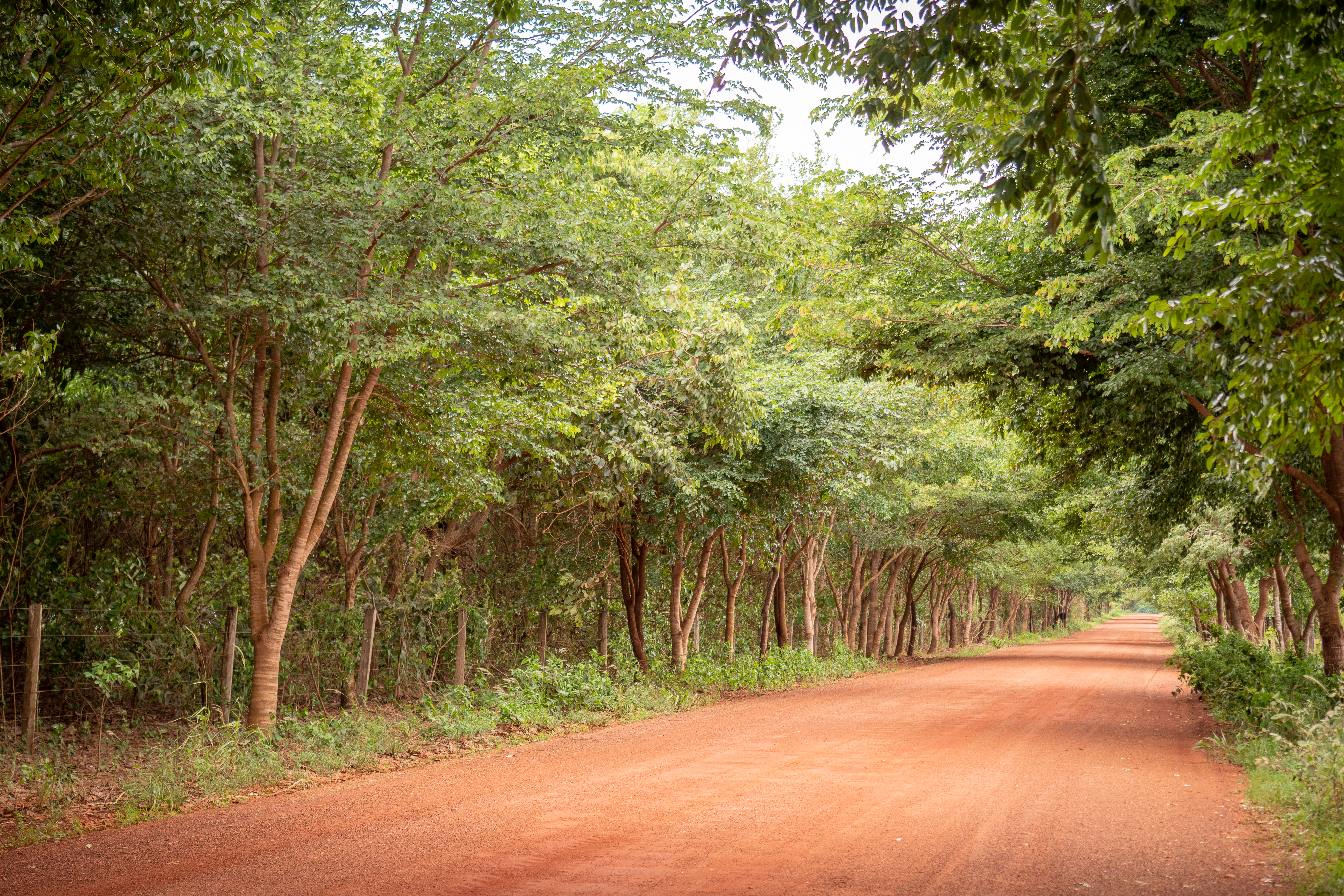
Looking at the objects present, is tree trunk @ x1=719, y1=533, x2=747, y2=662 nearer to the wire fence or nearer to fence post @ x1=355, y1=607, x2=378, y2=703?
the wire fence

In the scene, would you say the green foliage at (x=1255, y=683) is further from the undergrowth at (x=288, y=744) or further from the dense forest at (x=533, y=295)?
the undergrowth at (x=288, y=744)

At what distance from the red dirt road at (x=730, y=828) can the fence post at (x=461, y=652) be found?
3168 mm

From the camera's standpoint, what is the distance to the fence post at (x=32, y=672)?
32.4 ft

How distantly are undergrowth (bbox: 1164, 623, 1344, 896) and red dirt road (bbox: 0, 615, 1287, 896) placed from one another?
38 centimetres

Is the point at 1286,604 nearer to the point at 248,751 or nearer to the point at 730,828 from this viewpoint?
the point at 730,828

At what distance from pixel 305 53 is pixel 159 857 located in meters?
7.52

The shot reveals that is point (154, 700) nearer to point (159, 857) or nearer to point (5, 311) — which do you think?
point (5, 311)

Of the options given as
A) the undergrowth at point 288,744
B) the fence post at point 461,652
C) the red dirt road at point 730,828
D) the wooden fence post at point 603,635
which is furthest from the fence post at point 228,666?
the wooden fence post at point 603,635

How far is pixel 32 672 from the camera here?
9.89 m

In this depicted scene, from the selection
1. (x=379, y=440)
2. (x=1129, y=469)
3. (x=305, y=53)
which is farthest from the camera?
(x=1129, y=469)

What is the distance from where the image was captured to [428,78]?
11.1m

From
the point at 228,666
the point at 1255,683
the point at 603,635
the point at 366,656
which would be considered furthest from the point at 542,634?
the point at 1255,683

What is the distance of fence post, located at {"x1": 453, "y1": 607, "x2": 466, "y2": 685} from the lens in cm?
1507

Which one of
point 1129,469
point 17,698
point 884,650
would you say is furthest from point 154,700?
point 884,650
